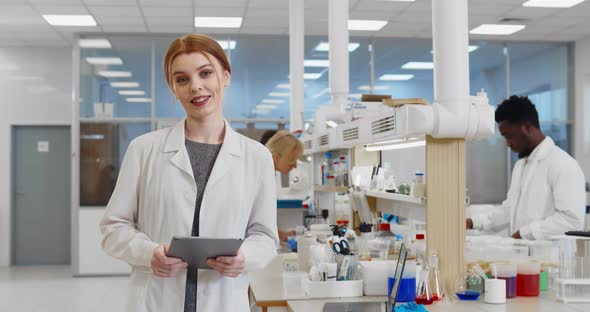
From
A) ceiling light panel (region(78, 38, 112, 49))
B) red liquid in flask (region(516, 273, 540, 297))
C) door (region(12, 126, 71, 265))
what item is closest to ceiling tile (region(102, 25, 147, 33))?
ceiling light panel (region(78, 38, 112, 49))

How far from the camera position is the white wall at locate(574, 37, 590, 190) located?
8.52 metres

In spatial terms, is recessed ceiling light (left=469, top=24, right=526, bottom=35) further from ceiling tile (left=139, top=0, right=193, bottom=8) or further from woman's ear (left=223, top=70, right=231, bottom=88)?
woman's ear (left=223, top=70, right=231, bottom=88)

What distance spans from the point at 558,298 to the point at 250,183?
1520 mm

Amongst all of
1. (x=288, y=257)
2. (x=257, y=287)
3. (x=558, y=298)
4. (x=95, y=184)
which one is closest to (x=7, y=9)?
(x=95, y=184)

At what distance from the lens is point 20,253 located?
8.98 meters

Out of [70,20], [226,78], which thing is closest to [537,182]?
[226,78]

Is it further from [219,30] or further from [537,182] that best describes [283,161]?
[219,30]

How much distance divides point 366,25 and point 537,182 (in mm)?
4426

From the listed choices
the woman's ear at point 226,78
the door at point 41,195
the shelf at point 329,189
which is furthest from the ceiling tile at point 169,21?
the woman's ear at point 226,78

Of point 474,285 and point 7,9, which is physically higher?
point 7,9

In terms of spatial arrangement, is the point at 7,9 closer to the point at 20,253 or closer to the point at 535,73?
the point at 20,253

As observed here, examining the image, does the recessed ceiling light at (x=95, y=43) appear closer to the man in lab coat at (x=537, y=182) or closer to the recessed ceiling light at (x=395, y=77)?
the recessed ceiling light at (x=395, y=77)

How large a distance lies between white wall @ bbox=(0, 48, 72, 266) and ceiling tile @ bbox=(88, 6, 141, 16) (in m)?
2.24

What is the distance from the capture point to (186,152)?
5.86ft
